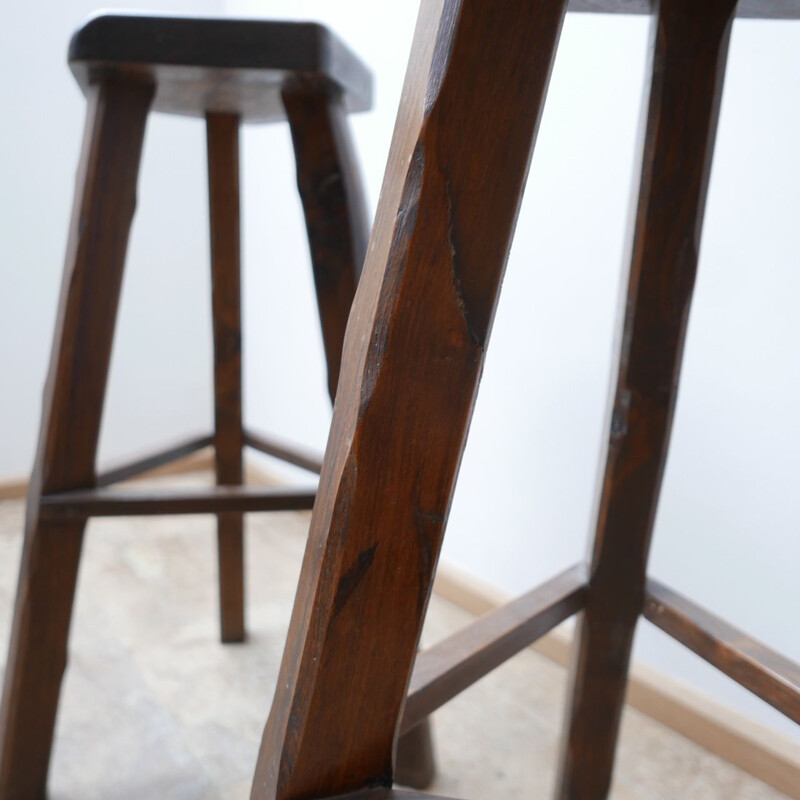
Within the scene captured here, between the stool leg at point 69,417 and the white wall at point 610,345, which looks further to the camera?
the white wall at point 610,345

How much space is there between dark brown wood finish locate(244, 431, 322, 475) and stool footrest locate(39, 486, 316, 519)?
0.28 ft

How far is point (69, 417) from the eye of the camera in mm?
666

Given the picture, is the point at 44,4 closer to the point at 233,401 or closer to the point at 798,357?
the point at 233,401

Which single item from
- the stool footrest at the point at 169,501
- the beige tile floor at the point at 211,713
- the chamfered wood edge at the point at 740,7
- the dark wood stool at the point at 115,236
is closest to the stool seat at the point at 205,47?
the dark wood stool at the point at 115,236

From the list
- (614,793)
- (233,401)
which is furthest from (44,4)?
(614,793)

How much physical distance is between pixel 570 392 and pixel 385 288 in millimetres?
714

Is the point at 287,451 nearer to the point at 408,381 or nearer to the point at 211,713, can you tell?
the point at 211,713

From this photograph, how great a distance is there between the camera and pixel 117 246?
66cm

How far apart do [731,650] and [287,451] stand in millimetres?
588

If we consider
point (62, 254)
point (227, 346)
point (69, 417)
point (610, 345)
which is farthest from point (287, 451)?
point (62, 254)

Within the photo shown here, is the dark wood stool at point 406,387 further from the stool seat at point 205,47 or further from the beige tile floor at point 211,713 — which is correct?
the beige tile floor at point 211,713

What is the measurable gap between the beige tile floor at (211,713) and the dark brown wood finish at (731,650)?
36cm

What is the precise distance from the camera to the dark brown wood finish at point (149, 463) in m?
0.78

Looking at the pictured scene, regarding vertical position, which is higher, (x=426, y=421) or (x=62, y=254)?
(x=426, y=421)
